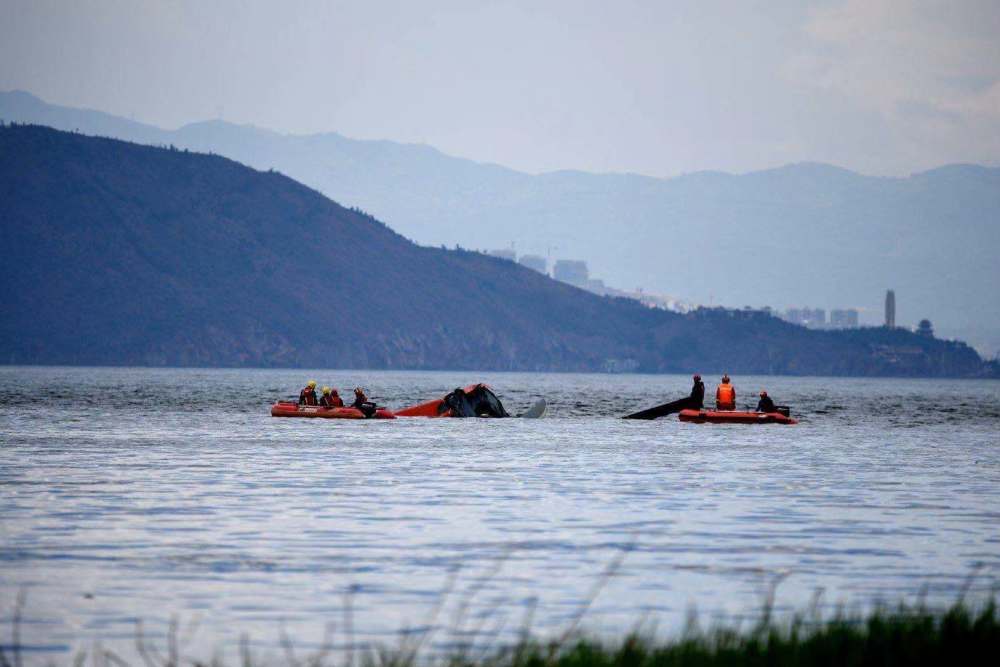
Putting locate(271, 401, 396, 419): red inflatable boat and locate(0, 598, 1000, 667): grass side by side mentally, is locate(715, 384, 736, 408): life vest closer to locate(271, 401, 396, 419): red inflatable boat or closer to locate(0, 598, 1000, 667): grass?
locate(271, 401, 396, 419): red inflatable boat

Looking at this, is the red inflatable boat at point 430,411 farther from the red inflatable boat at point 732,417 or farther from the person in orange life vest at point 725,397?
the person in orange life vest at point 725,397

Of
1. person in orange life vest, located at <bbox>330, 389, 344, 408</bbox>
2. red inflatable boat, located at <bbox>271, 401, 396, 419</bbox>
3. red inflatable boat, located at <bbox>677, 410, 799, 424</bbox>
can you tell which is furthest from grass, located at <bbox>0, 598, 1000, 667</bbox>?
person in orange life vest, located at <bbox>330, 389, 344, 408</bbox>

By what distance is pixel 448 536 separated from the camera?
2761 cm

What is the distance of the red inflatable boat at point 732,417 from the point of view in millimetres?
74562

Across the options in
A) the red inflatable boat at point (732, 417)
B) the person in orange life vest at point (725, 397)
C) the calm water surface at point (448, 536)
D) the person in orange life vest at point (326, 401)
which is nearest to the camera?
the calm water surface at point (448, 536)

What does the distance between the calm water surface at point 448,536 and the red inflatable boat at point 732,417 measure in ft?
54.3

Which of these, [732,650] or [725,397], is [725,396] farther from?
[732,650]

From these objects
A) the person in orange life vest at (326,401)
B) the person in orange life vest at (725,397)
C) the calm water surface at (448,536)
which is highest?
the person in orange life vest at (725,397)

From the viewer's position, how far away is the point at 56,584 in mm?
21203

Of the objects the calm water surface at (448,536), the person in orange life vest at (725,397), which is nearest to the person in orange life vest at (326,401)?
the person in orange life vest at (725,397)

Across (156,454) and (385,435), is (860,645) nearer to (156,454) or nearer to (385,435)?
(156,454)

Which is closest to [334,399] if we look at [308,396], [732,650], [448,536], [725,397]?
[308,396]

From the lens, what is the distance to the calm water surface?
19375 millimetres

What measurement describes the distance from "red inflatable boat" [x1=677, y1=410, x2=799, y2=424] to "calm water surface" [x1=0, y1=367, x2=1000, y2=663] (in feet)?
54.3
